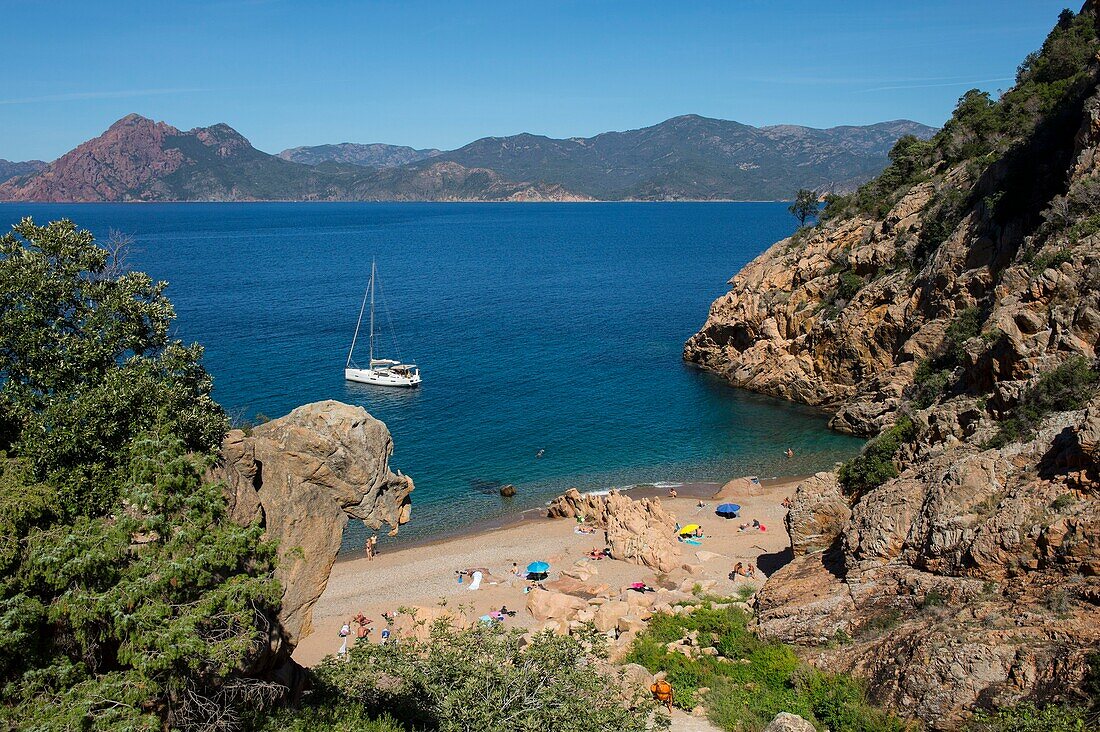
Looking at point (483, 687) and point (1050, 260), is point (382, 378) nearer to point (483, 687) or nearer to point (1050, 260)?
point (1050, 260)

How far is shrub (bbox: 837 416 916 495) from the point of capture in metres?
27.6

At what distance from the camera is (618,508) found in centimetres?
3781

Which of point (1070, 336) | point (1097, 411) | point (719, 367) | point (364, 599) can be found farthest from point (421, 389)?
point (1097, 411)

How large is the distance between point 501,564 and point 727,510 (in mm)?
12236

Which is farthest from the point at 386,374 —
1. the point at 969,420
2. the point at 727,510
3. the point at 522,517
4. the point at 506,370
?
the point at 969,420

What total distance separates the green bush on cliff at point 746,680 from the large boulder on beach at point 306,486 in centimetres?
895

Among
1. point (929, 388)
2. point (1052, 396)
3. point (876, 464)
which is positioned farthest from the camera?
point (929, 388)

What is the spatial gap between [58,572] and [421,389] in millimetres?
51479

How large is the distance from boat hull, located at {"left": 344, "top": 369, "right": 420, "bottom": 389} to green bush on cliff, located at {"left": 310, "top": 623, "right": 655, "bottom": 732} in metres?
44.8

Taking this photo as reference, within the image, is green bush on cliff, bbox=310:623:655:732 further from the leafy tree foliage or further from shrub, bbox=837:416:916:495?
shrub, bbox=837:416:916:495

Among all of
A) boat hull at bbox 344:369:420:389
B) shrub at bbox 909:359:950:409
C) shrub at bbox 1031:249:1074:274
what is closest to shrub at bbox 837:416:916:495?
shrub at bbox 909:359:950:409

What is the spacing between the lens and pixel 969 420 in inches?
1067

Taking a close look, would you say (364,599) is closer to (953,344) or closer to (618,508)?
(618,508)

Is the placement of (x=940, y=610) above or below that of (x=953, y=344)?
below
